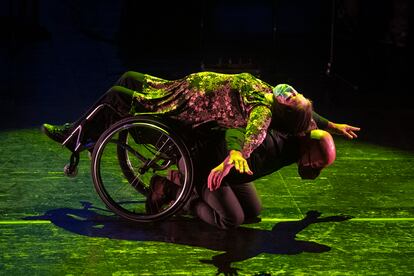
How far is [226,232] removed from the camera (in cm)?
472

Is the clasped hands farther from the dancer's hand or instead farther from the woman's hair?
the dancer's hand

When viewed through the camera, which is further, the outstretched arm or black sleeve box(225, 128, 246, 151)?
the outstretched arm

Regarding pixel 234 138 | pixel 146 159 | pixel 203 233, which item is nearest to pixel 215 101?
pixel 234 138

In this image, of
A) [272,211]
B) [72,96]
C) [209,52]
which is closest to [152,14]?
[209,52]

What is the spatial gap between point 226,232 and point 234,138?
714 mm

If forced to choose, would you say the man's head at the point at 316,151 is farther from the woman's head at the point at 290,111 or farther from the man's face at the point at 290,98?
the man's face at the point at 290,98

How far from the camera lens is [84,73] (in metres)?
10.4

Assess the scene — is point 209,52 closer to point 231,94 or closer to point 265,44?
point 265,44

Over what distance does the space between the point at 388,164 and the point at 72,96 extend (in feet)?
13.8

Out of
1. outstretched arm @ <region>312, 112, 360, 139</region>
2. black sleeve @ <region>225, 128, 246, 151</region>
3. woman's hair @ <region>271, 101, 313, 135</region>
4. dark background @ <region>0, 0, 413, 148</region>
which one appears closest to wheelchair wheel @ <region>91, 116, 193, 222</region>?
black sleeve @ <region>225, 128, 246, 151</region>

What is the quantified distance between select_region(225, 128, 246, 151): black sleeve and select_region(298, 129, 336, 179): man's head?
0.42 meters

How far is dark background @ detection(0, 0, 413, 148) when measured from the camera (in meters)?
8.89

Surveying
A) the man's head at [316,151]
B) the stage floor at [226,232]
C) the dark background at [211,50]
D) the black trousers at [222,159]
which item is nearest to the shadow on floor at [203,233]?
the stage floor at [226,232]

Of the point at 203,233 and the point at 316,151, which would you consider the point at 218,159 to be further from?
the point at 316,151
